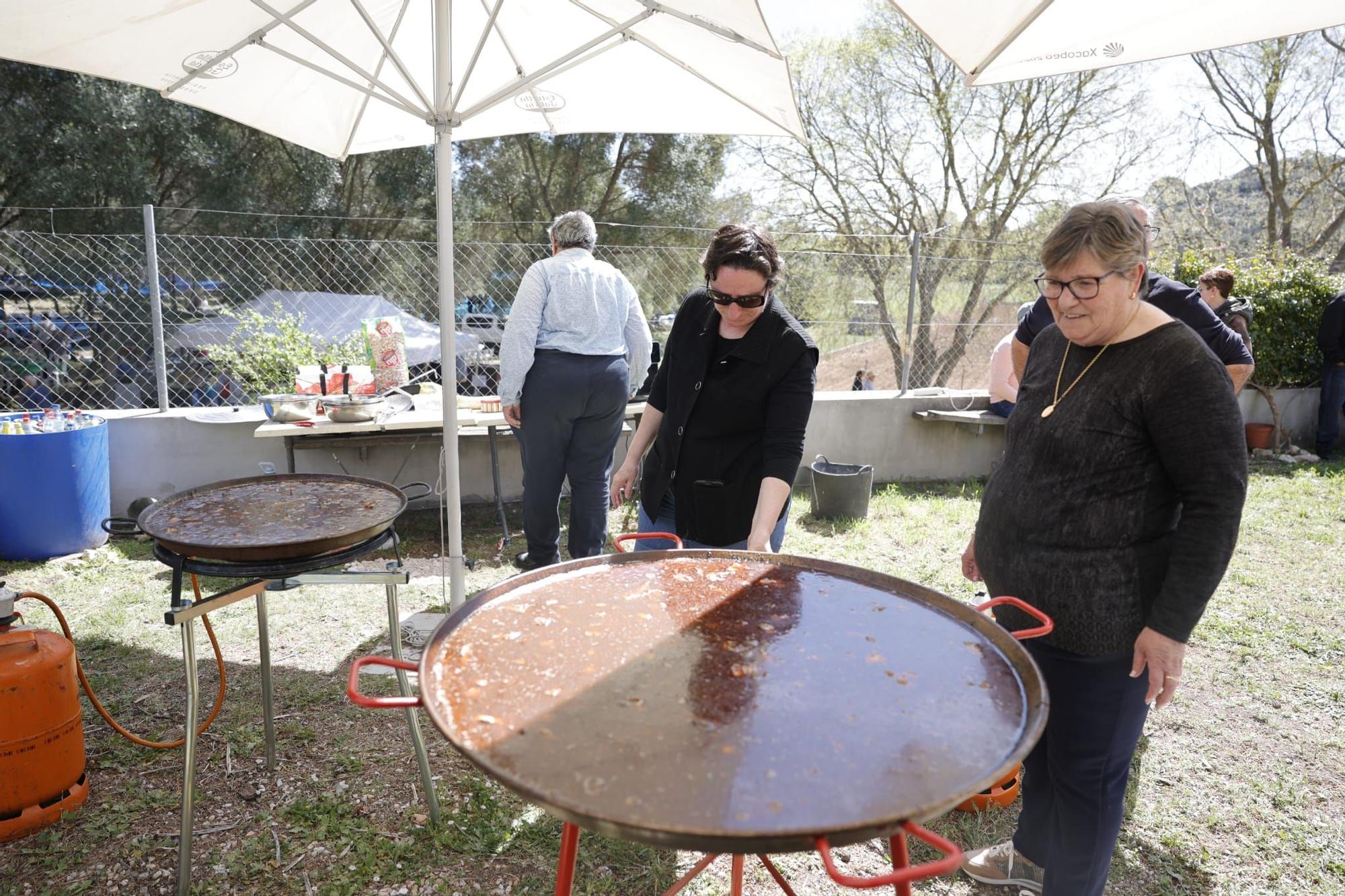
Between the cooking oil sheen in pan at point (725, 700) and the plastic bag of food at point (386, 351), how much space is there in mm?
4127

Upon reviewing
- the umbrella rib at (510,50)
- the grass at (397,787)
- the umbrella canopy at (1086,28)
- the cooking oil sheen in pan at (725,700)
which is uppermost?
the umbrella rib at (510,50)

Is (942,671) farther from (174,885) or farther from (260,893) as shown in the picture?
(174,885)

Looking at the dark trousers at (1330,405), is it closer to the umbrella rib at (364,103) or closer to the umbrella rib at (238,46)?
the umbrella rib at (364,103)

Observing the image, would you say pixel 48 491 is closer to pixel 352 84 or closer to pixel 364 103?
pixel 364 103

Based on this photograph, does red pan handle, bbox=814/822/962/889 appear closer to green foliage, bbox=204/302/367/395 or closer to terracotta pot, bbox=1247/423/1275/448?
green foliage, bbox=204/302/367/395

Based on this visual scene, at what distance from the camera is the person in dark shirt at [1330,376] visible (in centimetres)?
845

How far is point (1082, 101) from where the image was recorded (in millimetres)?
13961

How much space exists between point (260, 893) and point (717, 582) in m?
1.69

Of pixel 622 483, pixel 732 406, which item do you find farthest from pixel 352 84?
pixel 732 406

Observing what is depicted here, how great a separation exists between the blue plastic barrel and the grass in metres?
0.23

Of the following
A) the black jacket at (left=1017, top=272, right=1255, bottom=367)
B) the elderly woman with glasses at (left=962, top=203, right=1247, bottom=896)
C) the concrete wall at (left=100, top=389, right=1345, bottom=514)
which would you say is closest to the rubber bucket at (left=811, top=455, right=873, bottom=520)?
the concrete wall at (left=100, top=389, right=1345, bottom=514)

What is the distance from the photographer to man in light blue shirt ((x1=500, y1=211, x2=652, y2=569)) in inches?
159

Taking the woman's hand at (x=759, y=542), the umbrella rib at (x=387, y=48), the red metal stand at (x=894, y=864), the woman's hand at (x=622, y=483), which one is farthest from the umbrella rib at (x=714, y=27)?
the red metal stand at (x=894, y=864)

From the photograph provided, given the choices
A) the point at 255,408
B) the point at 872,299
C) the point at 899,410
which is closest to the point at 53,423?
the point at 255,408
